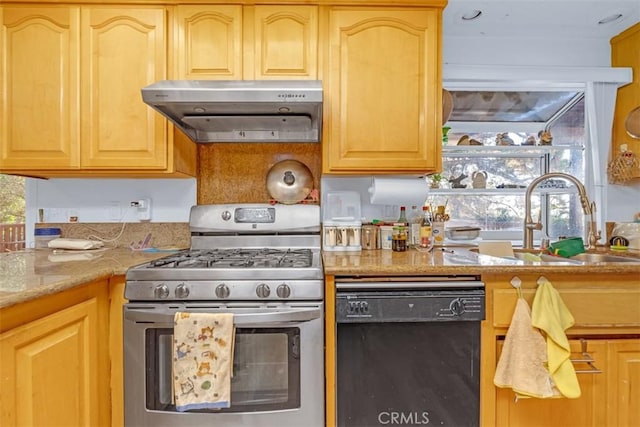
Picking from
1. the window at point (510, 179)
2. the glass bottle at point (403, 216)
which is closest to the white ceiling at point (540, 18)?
the window at point (510, 179)

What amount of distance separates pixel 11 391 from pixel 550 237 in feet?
8.73

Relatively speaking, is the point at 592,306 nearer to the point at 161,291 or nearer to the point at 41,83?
the point at 161,291

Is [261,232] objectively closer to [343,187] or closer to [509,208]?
[343,187]

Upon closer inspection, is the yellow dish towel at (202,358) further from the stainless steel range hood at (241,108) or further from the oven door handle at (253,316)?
the stainless steel range hood at (241,108)

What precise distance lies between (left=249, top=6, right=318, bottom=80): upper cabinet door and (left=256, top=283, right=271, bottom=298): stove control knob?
101cm

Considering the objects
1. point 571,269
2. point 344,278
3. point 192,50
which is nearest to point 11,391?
point 344,278

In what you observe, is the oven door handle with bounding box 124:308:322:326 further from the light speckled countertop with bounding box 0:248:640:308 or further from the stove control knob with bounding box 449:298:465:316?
the stove control knob with bounding box 449:298:465:316

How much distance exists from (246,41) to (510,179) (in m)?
1.77

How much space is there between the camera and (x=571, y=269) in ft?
4.21

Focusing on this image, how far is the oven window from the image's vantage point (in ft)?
4.19

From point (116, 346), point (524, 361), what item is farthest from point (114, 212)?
point (524, 361)

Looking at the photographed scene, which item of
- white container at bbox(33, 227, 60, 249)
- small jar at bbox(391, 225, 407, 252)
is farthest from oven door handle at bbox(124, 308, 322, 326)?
white container at bbox(33, 227, 60, 249)

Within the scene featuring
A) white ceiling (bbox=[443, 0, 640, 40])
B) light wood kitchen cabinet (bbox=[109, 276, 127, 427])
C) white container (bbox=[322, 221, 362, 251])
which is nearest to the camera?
light wood kitchen cabinet (bbox=[109, 276, 127, 427])

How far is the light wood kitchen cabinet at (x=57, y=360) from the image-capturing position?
918 mm
